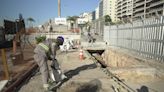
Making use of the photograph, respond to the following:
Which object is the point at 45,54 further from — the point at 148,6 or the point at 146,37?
the point at 148,6

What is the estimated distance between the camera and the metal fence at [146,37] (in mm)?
11164

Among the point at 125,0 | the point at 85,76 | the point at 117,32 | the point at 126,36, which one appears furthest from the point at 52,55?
the point at 125,0

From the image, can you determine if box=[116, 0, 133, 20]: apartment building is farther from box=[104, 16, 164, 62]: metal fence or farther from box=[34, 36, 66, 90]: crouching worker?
box=[34, 36, 66, 90]: crouching worker

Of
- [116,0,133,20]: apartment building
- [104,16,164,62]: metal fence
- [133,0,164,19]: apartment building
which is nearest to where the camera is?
[104,16,164,62]: metal fence

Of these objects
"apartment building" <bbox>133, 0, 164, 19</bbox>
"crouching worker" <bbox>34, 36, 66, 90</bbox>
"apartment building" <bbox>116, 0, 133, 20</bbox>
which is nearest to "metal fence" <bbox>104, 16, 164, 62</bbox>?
"crouching worker" <bbox>34, 36, 66, 90</bbox>

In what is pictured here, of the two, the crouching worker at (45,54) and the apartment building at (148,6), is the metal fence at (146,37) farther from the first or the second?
the apartment building at (148,6)

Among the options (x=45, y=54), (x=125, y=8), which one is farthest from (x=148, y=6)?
(x=45, y=54)

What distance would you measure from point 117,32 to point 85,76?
12198mm

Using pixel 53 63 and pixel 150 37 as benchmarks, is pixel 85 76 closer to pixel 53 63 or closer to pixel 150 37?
pixel 53 63

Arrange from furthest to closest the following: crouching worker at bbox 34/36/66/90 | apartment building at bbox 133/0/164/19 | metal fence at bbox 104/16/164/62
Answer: apartment building at bbox 133/0/164/19 → metal fence at bbox 104/16/164/62 → crouching worker at bbox 34/36/66/90

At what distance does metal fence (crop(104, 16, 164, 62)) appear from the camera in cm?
1116

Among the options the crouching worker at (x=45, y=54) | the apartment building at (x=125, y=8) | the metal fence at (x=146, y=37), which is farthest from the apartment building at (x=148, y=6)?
the crouching worker at (x=45, y=54)

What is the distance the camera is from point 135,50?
1506cm

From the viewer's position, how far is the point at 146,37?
1302 cm
